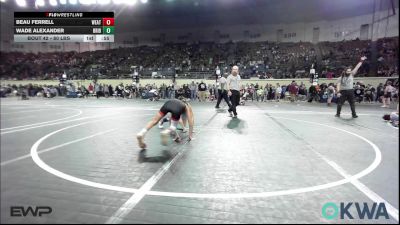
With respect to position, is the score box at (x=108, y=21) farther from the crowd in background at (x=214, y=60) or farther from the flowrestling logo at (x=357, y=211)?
the crowd in background at (x=214, y=60)

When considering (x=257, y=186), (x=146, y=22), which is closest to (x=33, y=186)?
(x=257, y=186)

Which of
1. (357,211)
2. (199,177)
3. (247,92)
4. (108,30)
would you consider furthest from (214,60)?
(357,211)

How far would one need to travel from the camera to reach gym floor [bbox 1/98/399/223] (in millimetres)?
2648

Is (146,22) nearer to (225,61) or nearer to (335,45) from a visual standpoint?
(225,61)

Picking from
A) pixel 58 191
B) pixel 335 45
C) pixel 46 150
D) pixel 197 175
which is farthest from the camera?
pixel 335 45

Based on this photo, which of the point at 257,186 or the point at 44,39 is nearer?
the point at 257,186

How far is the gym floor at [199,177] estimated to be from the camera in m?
2.65

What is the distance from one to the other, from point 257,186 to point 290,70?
24.2m

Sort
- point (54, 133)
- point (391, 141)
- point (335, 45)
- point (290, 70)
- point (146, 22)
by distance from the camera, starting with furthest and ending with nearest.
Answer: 1. point (146, 22)
2. point (335, 45)
3. point (290, 70)
4. point (54, 133)
5. point (391, 141)

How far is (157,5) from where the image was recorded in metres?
25.9
